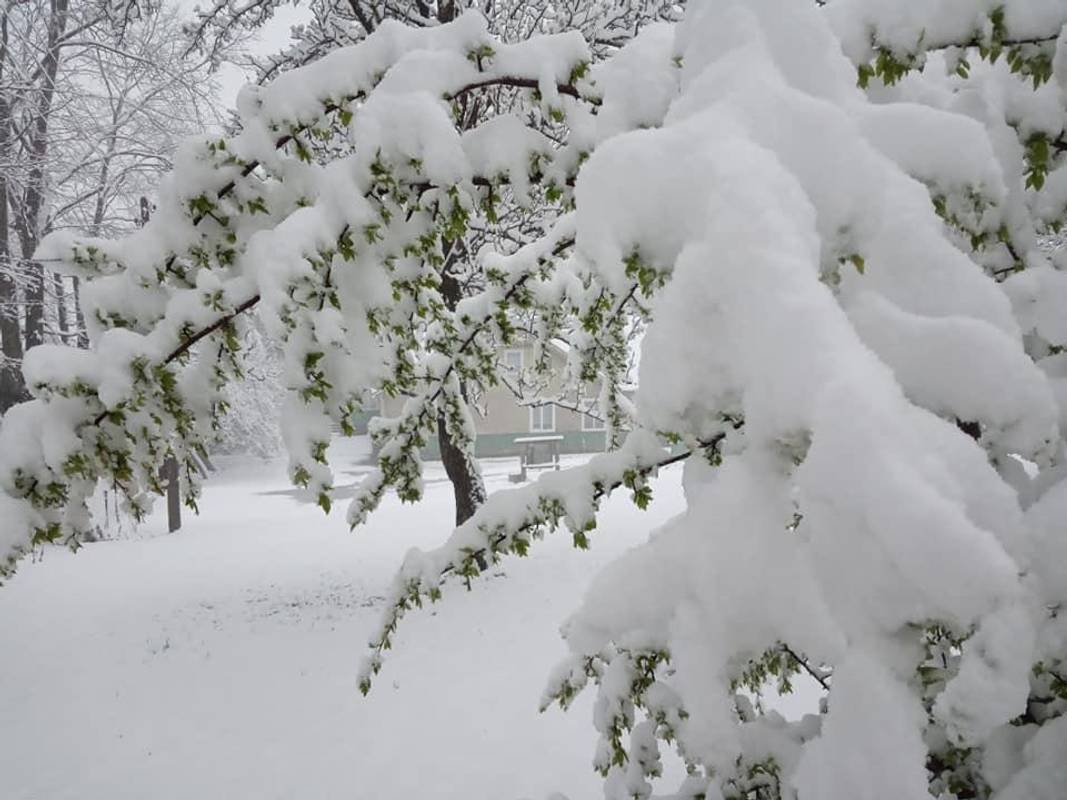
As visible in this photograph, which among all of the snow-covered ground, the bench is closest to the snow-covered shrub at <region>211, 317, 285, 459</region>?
the snow-covered ground

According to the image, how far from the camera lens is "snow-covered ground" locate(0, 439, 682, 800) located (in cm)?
437

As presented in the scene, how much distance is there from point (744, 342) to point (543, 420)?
96.5ft

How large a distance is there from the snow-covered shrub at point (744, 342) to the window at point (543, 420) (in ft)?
89.4

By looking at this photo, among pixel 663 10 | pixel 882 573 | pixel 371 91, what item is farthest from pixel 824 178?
pixel 663 10

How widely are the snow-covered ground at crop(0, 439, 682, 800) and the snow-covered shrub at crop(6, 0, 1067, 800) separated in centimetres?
292

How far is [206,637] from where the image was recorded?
711cm

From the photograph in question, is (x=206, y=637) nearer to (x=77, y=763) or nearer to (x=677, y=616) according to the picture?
(x=77, y=763)

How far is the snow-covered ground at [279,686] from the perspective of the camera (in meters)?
4.37

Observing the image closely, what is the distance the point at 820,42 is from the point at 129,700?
279 inches

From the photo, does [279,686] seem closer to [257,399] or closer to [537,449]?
[257,399]

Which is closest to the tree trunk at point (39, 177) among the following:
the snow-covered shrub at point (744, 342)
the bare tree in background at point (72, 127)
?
the bare tree in background at point (72, 127)

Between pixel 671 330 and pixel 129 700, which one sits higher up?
pixel 671 330

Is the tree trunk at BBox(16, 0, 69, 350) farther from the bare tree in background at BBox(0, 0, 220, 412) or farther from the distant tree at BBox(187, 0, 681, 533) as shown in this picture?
the distant tree at BBox(187, 0, 681, 533)

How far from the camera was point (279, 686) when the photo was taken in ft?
18.8
